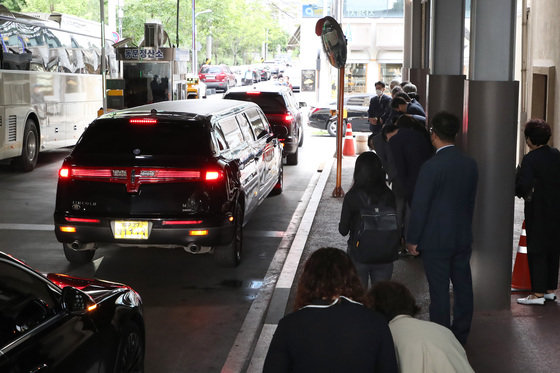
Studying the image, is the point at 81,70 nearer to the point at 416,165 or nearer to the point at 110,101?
the point at 110,101

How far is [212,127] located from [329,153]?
14.1 m

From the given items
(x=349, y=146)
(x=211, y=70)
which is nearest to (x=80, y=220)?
(x=349, y=146)

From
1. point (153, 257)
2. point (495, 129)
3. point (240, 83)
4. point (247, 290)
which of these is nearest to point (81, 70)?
point (153, 257)

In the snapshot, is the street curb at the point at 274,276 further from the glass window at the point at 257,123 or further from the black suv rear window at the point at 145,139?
the black suv rear window at the point at 145,139

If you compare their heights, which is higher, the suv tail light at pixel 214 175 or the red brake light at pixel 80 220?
the suv tail light at pixel 214 175

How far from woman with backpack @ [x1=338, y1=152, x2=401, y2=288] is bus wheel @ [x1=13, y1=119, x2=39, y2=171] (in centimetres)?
1387

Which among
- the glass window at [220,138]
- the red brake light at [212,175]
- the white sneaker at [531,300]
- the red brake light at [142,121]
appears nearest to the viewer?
the white sneaker at [531,300]

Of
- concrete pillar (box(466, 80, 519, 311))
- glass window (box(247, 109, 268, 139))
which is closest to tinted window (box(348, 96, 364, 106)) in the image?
glass window (box(247, 109, 268, 139))

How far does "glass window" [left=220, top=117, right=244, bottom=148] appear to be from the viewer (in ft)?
34.1

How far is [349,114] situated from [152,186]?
2079 cm

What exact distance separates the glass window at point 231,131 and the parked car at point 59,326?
16.1 ft

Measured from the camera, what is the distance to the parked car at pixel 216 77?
63.3 metres

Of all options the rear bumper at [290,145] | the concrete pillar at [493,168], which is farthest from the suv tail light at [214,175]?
the rear bumper at [290,145]

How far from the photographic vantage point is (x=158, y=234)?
9086 mm
